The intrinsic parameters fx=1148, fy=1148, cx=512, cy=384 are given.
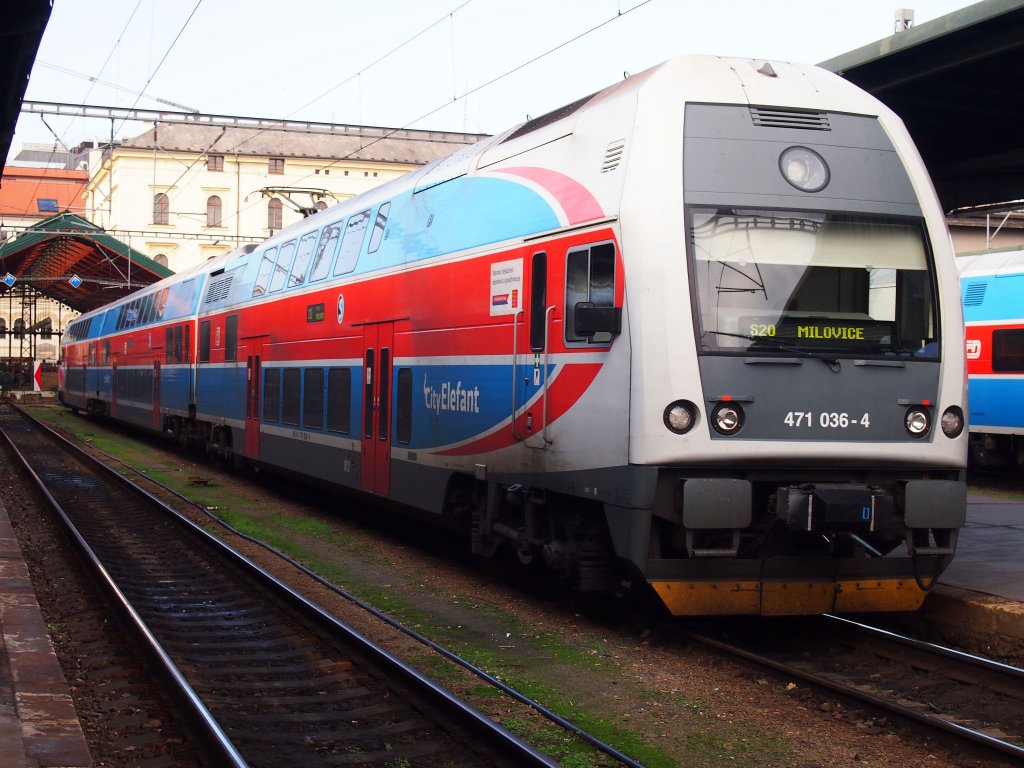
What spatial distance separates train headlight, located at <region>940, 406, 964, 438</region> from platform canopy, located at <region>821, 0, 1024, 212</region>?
160 inches

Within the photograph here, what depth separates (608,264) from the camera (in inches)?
298

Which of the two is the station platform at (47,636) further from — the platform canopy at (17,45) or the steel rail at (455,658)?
the platform canopy at (17,45)

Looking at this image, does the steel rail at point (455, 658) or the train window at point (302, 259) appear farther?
the train window at point (302, 259)

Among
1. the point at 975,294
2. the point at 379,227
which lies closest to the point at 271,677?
the point at 379,227

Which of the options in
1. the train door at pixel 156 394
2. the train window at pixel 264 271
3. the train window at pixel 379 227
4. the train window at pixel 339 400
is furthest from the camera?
the train door at pixel 156 394

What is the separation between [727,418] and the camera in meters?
7.13

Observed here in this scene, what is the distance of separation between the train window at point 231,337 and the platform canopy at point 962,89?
9.48 m

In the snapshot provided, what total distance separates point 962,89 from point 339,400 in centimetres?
723

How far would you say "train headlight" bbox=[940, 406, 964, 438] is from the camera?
753cm

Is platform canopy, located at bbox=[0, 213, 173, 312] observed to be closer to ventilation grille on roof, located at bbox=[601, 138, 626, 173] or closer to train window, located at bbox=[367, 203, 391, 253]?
train window, located at bbox=[367, 203, 391, 253]

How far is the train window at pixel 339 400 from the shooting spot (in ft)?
40.4

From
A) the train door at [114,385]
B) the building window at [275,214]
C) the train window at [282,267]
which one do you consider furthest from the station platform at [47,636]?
the building window at [275,214]

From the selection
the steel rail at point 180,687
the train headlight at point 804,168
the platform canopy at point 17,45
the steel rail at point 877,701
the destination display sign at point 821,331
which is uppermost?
the platform canopy at point 17,45

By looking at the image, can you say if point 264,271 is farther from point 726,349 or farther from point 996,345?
point 996,345
